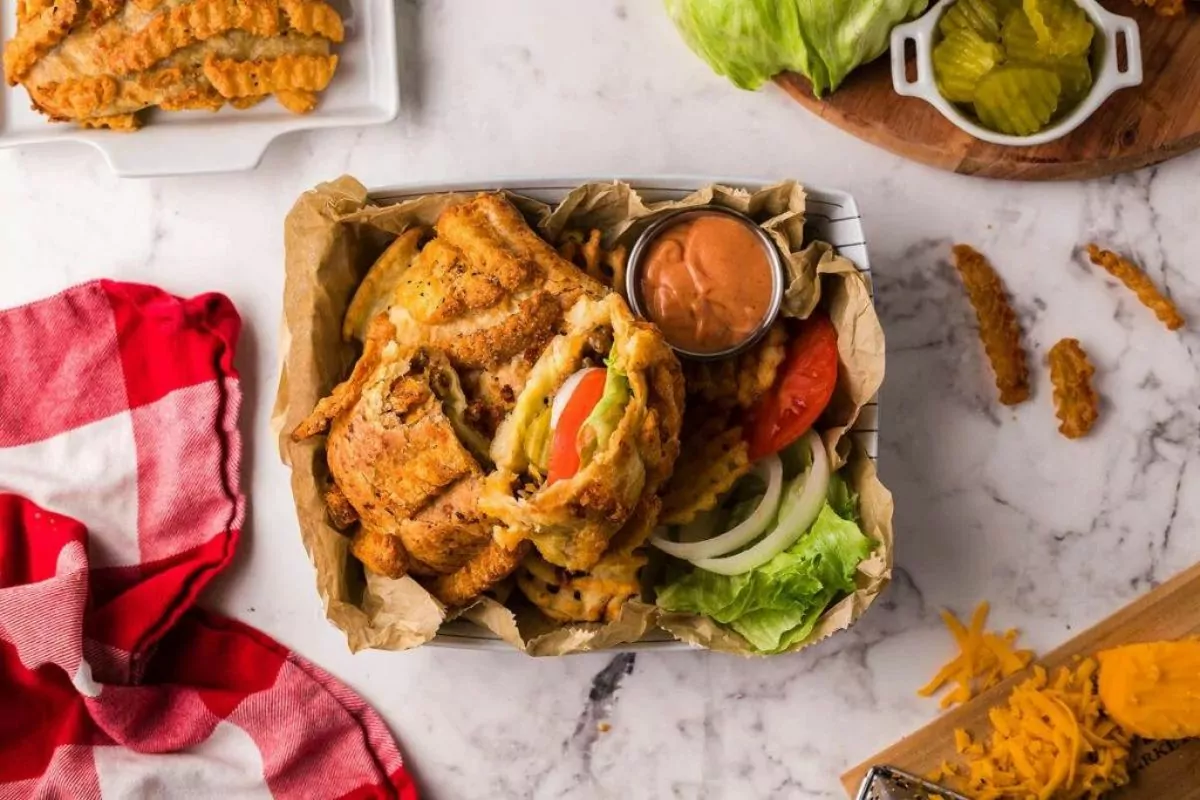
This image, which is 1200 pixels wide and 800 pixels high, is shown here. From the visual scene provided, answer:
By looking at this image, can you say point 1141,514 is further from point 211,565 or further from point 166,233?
point 166,233

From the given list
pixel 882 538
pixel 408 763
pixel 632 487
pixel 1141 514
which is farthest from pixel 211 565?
pixel 1141 514

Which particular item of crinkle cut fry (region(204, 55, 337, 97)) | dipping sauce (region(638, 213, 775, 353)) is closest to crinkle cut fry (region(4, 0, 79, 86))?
crinkle cut fry (region(204, 55, 337, 97))

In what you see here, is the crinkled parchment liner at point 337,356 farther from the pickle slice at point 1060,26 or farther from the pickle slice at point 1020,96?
the pickle slice at point 1060,26

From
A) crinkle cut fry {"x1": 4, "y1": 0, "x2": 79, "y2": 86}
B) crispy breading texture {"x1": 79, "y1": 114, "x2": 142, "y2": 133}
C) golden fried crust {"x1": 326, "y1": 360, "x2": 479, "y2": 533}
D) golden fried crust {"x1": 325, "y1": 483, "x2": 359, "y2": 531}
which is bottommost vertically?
golden fried crust {"x1": 325, "y1": 483, "x2": 359, "y2": 531}

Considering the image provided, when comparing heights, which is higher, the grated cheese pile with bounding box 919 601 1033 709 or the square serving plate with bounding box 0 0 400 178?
the square serving plate with bounding box 0 0 400 178

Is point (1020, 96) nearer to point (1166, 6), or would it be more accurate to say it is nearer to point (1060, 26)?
point (1060, 26)

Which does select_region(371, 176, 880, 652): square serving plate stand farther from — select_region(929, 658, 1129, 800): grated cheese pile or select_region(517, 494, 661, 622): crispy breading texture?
select_region(929, 658, 1129, 800): grated cheese pile

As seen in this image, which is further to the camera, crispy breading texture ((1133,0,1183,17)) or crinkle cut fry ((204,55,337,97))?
crinkle cut fry ((204,55,337,97))
